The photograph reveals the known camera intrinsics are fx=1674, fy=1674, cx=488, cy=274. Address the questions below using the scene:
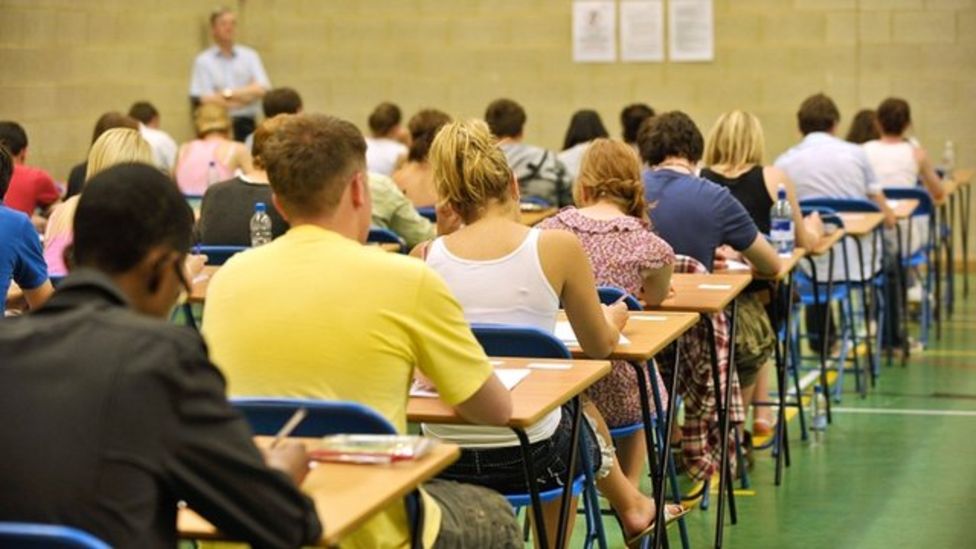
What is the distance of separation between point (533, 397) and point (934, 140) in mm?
9124

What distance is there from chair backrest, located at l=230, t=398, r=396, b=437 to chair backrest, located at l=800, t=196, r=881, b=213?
17.4 feet

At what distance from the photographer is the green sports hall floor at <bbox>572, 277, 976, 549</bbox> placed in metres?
5.35

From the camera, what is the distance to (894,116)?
9.11m

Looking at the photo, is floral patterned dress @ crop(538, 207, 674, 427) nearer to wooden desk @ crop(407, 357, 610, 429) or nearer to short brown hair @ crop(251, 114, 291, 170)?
wooden desk @ crop(407, 357, 610, 429)

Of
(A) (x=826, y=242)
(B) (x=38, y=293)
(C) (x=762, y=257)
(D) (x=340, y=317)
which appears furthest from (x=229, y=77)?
(D) (x=340, y=317)

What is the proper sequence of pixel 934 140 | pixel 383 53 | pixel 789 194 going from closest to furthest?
1. pixel 789 194
2. pixel 934 140
3. pixel 383 53

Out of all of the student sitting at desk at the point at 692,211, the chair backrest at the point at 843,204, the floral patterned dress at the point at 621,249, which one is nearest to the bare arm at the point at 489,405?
the floral patterned dress at the point at 621,249

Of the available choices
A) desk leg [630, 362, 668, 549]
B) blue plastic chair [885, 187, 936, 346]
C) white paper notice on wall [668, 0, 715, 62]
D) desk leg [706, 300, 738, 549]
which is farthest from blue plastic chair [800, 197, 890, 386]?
white paper notice on wall [668, 0, 715, 62]

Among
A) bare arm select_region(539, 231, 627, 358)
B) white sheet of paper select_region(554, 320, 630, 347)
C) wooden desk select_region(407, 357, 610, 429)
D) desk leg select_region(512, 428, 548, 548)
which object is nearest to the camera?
wooden desk select_region(407, 357, 610, 429)

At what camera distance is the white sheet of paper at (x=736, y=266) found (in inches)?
233

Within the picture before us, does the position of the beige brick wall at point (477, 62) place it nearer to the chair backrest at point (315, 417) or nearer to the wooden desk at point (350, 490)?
the chair backrest at point (315, 417)

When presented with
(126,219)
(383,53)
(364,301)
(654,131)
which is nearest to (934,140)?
(383,53)

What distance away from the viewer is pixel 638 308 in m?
4.71

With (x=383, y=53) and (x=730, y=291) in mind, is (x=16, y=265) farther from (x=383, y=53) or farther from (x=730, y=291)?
(x=383, y=53)
